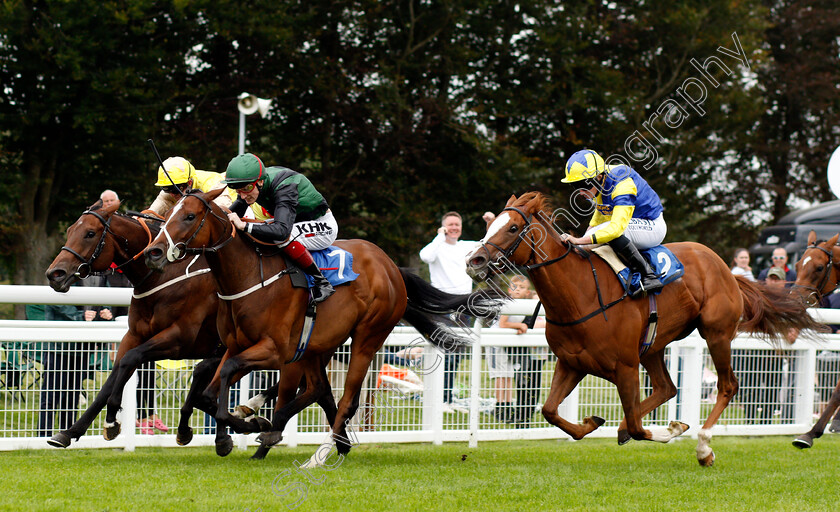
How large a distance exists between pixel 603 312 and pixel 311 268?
5.50 feet

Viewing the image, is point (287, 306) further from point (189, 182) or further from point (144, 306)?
point (189, 182)

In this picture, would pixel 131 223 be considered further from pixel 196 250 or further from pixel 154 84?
pixel 154 84

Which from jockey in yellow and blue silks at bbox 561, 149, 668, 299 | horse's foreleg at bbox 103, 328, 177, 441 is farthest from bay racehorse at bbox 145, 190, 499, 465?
jockey in yellow and blue silks at bbox 561, 149, 668, 299

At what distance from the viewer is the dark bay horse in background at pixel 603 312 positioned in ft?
16.9

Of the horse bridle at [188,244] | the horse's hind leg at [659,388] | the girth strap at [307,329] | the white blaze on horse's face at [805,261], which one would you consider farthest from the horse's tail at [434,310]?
the white blaze on horse's face at [805,261]

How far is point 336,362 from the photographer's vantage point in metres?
6.67

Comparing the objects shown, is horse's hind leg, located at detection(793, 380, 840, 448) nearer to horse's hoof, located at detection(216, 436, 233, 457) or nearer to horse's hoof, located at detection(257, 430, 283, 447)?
horse's hoof, located at detection(257, 430, 283, 447)

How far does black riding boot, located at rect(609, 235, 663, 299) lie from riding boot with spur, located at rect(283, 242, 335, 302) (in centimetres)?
169

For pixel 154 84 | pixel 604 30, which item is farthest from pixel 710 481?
pixel 604 30

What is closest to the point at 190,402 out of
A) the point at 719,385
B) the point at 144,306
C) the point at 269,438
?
the point at 269,438

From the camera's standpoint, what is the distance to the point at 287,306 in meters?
5.25

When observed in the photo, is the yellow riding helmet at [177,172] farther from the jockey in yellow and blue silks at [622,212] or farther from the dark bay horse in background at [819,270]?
the dark bay horse in background at [819,270]

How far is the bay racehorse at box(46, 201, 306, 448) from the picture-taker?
5102 mm

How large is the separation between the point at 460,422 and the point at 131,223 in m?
2.84
